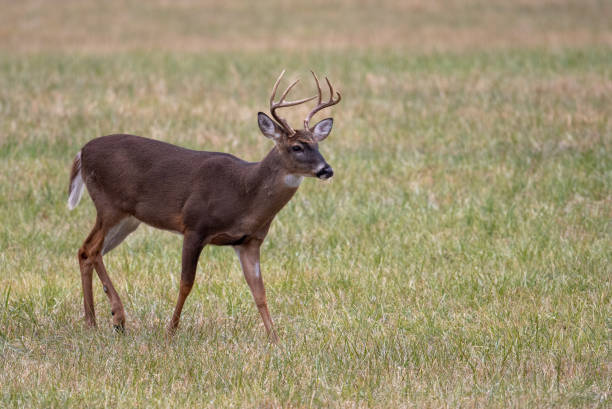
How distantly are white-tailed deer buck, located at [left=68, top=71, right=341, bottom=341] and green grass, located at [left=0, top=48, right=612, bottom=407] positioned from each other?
0.40 meters

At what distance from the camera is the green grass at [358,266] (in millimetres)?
5645

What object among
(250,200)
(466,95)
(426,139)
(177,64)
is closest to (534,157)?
(426,139)

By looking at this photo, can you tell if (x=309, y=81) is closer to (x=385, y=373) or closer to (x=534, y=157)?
(x=534, y=157)

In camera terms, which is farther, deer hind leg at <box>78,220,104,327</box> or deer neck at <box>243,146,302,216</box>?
deer hind leg at <box>78,220,104,327</box>

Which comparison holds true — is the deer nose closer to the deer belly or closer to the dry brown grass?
the deer belly

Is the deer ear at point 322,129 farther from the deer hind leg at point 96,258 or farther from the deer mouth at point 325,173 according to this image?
the deer hind leg at point 96,258

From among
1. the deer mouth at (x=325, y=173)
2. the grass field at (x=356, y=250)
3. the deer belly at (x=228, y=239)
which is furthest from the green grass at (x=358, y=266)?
the deer mouth at (x=325, y=173)

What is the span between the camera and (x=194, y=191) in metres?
6.59

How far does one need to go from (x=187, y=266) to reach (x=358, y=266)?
197 centimetres

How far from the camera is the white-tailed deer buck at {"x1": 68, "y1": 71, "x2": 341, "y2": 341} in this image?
643 centimetres

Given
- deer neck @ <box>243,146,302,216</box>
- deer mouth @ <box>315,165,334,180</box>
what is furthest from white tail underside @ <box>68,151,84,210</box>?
deer mouth @ <box>315,165,334,180</box>

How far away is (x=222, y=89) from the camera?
658 inches

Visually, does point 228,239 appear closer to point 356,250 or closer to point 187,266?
point 187,266

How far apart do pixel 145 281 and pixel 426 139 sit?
5.88 metres
